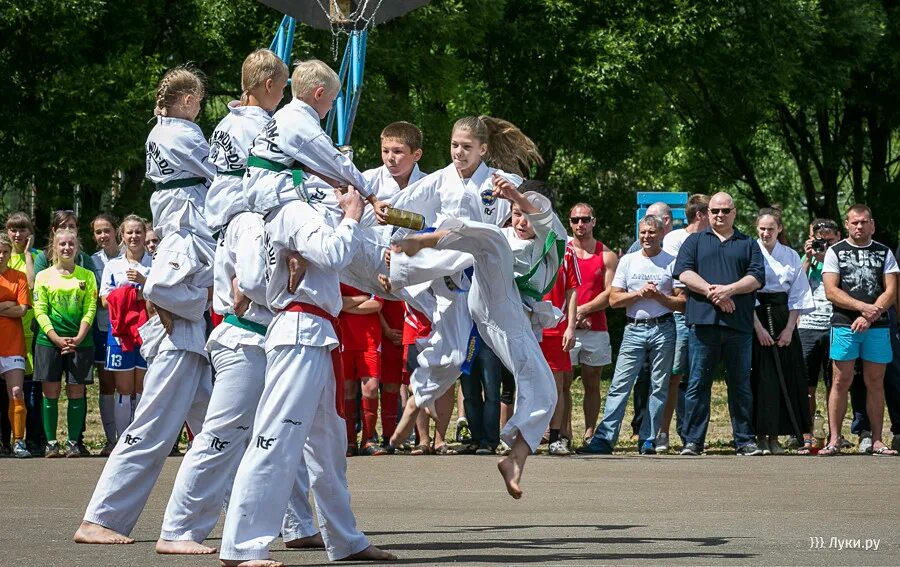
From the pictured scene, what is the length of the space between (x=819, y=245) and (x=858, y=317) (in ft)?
5.74

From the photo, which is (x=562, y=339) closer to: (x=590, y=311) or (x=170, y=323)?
(x=590, y=311)

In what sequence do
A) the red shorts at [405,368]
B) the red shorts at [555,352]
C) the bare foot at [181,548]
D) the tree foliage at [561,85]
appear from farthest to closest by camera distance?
the tree foliage at [561,85] → the red shorts at [555,352] → the red shorts at [405,368] → the bare foot at [181,548]

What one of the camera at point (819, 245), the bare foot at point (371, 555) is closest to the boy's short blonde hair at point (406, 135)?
the bare foot at point (371, 555)

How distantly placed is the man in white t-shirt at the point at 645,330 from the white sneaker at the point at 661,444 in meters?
0.07

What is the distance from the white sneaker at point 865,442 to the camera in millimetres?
13727

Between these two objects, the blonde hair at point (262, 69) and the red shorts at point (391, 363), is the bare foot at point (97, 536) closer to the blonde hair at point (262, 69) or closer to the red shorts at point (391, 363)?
the blonde hair at point (262, 69)

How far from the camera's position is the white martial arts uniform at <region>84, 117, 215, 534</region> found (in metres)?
7.53

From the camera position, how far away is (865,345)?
13.6 metres

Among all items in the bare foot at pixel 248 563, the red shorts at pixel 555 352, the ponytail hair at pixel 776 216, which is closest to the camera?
the bare foot at pixel 248 563

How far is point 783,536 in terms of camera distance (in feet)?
25.1

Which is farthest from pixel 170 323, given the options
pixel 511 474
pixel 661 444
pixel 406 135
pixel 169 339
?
pixel 661 444

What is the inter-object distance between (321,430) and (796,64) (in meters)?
25.3

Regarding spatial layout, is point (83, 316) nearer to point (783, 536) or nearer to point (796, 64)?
point (783, 536)

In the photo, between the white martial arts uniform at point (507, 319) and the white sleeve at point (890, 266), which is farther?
the white sleeve at point (890, 266)
